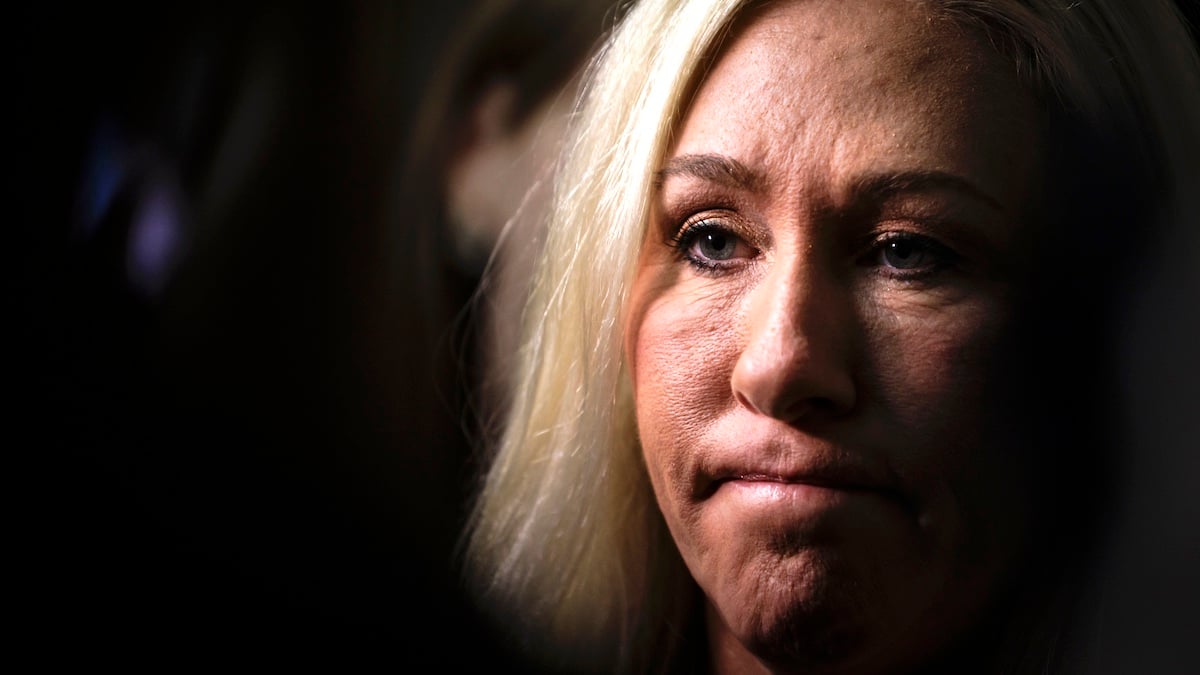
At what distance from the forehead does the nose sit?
0.25ft

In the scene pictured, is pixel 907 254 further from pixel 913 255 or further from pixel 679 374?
pixel 679 374

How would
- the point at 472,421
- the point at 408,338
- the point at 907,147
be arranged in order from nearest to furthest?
1. the point at 907,147
2. the point at 408,338
3. the point at 472,421

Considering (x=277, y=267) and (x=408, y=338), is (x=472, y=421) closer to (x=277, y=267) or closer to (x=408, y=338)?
(x=408, y=338)

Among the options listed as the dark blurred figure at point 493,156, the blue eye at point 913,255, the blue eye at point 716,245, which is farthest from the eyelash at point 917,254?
the dark blurred figure at point 493,156

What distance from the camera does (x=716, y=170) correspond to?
0.68 m

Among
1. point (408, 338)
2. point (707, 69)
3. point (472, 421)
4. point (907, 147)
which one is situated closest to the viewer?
point (907, 147)

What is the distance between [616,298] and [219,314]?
1.06 ft

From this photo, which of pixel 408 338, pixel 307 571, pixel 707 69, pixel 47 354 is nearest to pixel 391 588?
pixel 307 571

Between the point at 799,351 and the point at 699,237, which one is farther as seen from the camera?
the point at 699,237

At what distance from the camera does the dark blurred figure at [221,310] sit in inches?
29.6

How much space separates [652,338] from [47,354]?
47 cm

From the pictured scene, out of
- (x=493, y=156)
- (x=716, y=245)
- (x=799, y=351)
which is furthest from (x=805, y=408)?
(x=493, y=156)

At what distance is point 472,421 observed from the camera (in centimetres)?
100

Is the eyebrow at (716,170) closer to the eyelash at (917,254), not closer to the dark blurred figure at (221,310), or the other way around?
the eyelash at (917,254)
